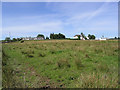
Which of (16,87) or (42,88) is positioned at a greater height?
(16,87)

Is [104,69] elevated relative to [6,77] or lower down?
lower down

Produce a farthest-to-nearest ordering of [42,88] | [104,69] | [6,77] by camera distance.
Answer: [104,69] → [42,88] → [6,77]

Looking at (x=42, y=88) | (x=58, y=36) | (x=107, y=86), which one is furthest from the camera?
(x=58, y=36)

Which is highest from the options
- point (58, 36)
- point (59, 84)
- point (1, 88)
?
point (58, 36)

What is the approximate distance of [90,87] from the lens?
2.97 m

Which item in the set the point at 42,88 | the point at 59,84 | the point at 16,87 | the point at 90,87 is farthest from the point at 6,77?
the point at 90,87

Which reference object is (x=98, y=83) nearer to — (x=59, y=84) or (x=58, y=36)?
(x=59, y=84)

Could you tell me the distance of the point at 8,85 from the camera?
10.2 feet

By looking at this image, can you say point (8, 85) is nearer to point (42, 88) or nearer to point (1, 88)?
point (1, 88)

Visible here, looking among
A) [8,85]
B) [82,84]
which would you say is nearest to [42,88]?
[8,85]

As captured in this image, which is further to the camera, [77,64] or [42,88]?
[77,64]

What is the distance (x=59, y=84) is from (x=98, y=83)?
1641 millimetres

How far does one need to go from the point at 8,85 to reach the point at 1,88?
188mm

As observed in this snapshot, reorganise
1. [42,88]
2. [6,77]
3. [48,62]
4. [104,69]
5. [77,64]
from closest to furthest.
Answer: [6,77]
[42,88]
[104,69]
[77,64]
[48,62]
